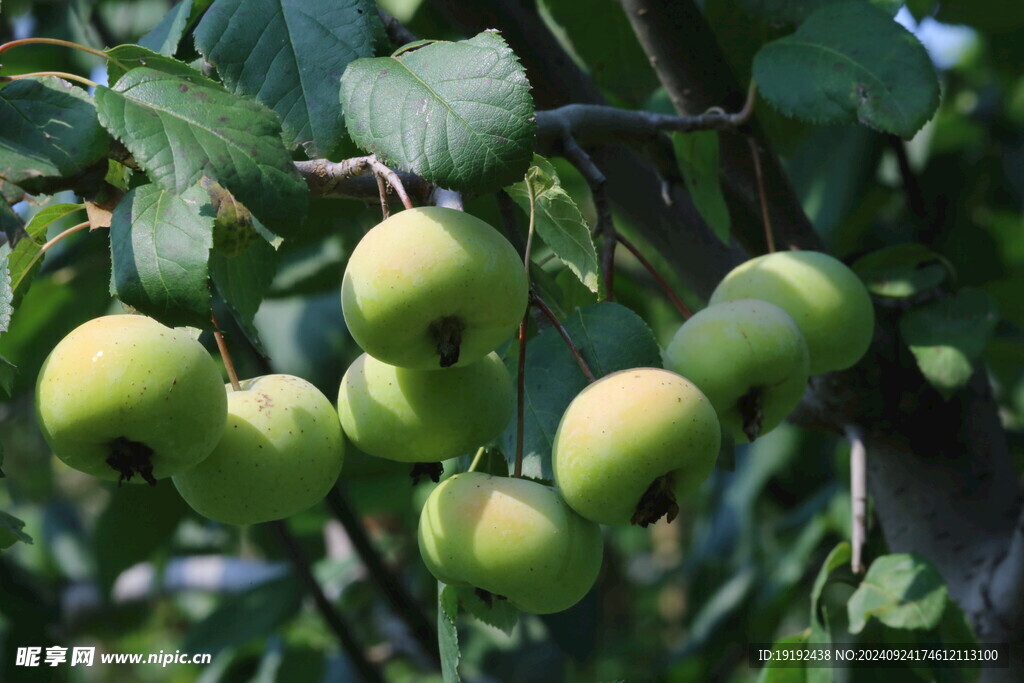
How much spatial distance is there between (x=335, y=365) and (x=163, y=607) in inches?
73.9

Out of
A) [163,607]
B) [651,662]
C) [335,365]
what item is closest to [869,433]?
[335,365]

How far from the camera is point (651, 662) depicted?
290cm

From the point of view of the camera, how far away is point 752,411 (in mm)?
905

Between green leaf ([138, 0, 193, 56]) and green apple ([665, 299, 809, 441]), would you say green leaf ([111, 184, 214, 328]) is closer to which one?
green leaf ([138, 0, 193, 56])

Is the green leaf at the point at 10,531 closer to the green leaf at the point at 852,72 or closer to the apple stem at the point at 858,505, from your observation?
the green leaf at the point at 852,72

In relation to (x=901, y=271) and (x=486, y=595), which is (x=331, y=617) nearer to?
(x=486, y=595)

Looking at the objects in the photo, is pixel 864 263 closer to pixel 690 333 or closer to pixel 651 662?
pixel 690 333

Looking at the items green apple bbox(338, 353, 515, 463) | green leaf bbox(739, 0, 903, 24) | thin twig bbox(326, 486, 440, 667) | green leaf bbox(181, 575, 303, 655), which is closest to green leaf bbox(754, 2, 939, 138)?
green leaf bbox(739, 0, 903, 24)

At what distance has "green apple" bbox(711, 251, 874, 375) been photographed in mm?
1035

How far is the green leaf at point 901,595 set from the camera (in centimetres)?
124

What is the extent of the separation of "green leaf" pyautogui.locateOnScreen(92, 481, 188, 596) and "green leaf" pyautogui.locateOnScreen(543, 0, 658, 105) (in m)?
1.01

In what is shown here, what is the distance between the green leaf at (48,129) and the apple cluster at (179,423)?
0.39ft

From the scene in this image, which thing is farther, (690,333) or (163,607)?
(163,607)

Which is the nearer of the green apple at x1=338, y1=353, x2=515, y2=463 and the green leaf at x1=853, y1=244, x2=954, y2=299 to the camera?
the green apple at x1=338, y1=353, x2=515, y2=463
